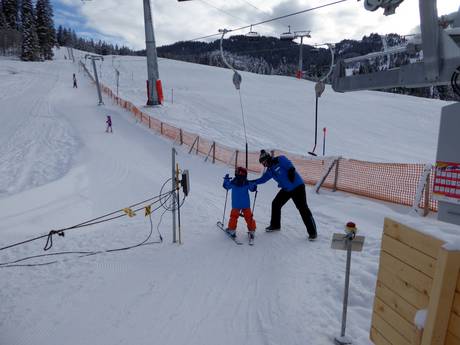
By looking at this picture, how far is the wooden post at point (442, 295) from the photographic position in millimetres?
2203

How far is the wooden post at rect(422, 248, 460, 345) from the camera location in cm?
220

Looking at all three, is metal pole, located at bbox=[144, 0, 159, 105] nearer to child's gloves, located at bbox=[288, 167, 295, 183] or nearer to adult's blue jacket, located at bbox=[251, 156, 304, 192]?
adult's blue jacket, located at bbox=[251, 156, 304, 192]

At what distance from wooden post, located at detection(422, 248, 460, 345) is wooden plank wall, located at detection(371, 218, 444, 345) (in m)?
0.08

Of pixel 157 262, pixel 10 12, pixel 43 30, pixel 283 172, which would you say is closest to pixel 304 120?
pixel 283 172

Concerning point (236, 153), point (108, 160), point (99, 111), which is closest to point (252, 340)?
point (236, 153)

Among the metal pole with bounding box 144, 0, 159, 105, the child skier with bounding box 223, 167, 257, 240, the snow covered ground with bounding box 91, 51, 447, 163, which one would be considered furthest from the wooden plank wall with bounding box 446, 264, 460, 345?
the metal pole with bounding box 144, 0, 159, 105

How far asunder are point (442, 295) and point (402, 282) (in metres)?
0.57

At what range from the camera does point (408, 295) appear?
2738 millimetres

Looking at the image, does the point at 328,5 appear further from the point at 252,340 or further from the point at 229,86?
the point at 229,86

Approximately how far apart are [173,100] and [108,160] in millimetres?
21861

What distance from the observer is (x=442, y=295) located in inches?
88.8

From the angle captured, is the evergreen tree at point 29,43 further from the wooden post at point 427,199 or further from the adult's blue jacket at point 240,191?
the wooden post at point 427,199

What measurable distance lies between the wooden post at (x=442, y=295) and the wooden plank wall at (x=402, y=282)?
0.28 feet

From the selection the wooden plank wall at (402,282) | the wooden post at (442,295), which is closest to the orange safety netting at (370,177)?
the wooden plank wall at (402,282)
